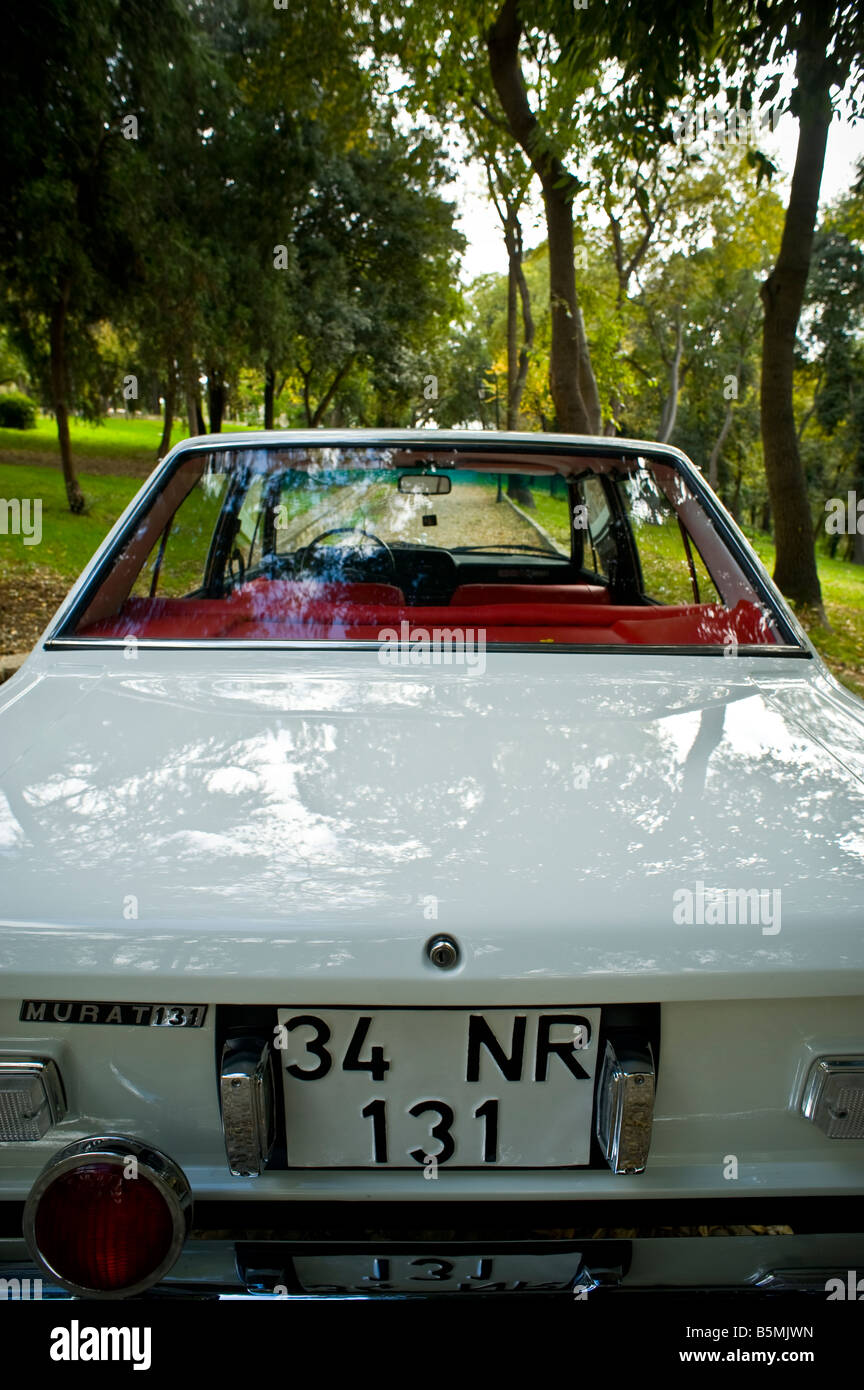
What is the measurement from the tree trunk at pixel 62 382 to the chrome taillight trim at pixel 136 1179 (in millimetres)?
16116

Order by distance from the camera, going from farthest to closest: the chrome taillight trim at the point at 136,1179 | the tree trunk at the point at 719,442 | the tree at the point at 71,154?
the tree trunk at the point at 719,442 < the tree at the point at 71,154 < the chrome taillight trim at the point at 136,1179

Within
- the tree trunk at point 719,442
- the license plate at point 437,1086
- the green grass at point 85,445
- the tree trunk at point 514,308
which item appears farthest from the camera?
the tree trunk at point 719,442

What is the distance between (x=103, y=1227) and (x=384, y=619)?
1.54 m

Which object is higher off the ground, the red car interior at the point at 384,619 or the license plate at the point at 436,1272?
the red car interior at the point at 384,619

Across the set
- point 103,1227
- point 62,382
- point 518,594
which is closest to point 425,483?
point 518,594

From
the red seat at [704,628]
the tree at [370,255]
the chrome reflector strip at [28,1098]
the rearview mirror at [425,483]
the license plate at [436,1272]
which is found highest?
the tree at [370,255]

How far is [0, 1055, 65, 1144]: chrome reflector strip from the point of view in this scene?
1273 millimetres

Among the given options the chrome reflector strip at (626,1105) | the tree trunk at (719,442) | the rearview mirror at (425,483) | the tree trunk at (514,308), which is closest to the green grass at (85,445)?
the tree trunk at (514,308)

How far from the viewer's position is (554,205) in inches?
429

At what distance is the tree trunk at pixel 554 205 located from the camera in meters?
10.2

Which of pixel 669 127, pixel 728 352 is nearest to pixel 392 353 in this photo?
pixel 728 352

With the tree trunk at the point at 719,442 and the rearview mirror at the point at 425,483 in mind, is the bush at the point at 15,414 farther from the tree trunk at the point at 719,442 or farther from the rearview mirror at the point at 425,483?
the rearview mirror at the point at 425,483

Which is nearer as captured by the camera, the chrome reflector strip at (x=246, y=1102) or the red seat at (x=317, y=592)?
the chrome reflector strip at (x=246, y=1102)

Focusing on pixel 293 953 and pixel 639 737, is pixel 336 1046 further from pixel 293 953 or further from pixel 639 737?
pixel 639 737
